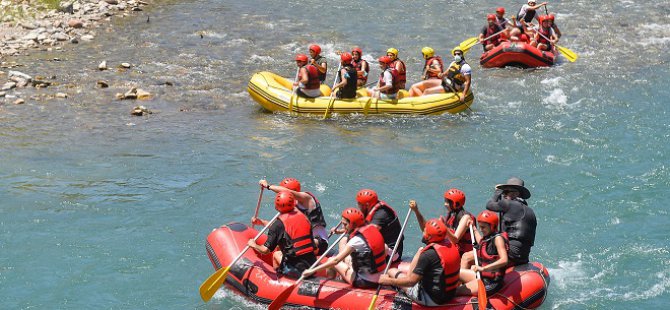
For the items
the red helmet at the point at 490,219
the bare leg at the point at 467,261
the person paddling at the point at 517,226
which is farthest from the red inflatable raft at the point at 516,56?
the red helmet at the point at 490,219

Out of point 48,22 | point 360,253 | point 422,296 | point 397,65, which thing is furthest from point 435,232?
point 48,22

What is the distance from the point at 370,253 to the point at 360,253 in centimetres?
12

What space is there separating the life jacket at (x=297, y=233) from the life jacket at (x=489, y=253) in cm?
202

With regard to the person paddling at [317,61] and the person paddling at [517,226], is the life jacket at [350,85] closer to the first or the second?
the person paddling at [317,61]

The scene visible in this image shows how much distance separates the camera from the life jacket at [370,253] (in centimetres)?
1069

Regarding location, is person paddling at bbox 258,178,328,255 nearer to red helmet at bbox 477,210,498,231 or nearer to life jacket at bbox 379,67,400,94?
red helmet at bbox 477,210,498,231

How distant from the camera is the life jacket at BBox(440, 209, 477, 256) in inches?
446

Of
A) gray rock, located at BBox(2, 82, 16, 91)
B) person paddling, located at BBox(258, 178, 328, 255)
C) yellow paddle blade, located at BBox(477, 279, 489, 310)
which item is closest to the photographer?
yellow paddle blade, located at BBox(477, 279, 489, 310)

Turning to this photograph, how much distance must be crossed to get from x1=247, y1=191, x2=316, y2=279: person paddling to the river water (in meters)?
0.78

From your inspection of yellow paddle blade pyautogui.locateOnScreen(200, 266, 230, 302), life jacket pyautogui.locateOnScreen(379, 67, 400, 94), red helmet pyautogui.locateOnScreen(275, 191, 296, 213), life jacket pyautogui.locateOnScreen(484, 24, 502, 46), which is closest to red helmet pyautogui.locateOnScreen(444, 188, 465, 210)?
red helmet pyautogui.locateOnScreen(275, 191, 296, 213)

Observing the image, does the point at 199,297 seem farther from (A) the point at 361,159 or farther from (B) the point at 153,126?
(B) the point at 153,126

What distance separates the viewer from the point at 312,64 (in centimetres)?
1853

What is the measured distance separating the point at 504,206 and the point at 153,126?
887cm

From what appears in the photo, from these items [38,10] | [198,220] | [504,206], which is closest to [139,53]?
[38,10]
